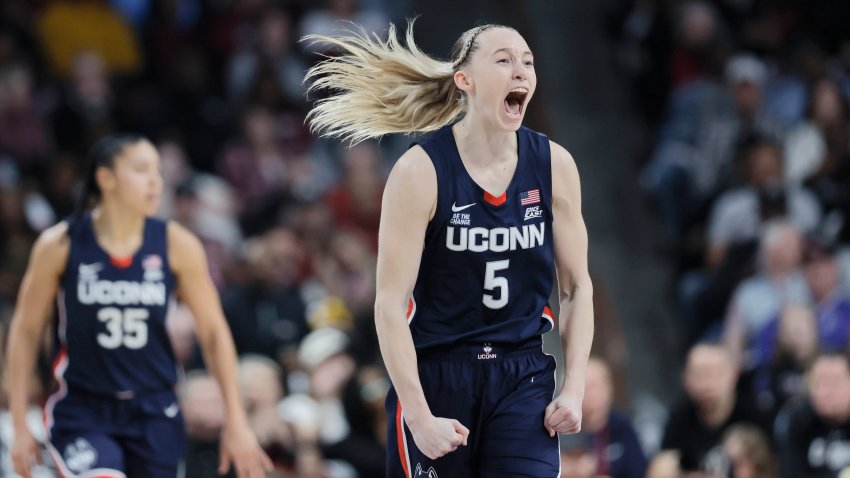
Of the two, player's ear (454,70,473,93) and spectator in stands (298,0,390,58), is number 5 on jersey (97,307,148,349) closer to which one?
player's ear (454,70,473,93)

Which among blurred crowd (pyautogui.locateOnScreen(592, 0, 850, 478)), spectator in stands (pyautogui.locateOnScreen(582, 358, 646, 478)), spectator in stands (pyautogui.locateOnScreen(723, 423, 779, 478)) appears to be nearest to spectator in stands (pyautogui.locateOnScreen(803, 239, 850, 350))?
blurred crowd (pyautogui.locateOnScreen(592, 0, 850, 478))

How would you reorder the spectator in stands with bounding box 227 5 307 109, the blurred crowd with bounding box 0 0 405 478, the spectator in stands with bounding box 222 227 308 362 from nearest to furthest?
the blurred crowd with bounding box 0 0 405 478 → the spectator in stands with bounding box 222 227 308 362 → the spectator in stands with bounding box 227 5 307 109

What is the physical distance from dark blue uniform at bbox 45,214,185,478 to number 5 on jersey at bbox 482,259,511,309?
2.16 m

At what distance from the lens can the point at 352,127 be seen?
592 cm

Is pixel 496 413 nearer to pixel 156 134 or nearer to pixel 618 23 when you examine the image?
pixel 156 134

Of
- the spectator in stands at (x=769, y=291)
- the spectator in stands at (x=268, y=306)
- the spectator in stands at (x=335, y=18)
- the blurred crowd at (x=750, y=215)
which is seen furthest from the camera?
the spectator in stands at (x=335, y=18)

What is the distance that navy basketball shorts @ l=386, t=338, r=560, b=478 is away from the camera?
212 inches

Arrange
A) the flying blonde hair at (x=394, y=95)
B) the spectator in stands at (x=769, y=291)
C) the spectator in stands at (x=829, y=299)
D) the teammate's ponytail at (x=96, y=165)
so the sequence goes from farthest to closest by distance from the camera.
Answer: the spectator in stands at (x=769, y=291) < the spectator in stands at (x=829, y=299) < the teammate's ponytail at (x=96, y=165) < the flying blonde hair at (x=394, y=95)

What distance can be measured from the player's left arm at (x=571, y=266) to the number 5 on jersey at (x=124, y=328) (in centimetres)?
230

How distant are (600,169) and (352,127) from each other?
8.50 meters

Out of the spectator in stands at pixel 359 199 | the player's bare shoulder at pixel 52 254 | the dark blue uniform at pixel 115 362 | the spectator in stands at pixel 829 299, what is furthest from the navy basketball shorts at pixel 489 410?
the spectator in stands at pixel 359 199

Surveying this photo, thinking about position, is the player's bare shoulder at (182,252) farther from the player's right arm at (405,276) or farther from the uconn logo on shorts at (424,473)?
the uconn logo on shorts at (424,473)

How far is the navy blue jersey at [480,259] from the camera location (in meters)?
5.47

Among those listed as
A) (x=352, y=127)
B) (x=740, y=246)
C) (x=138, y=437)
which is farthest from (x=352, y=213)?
(x=352, y=127)
